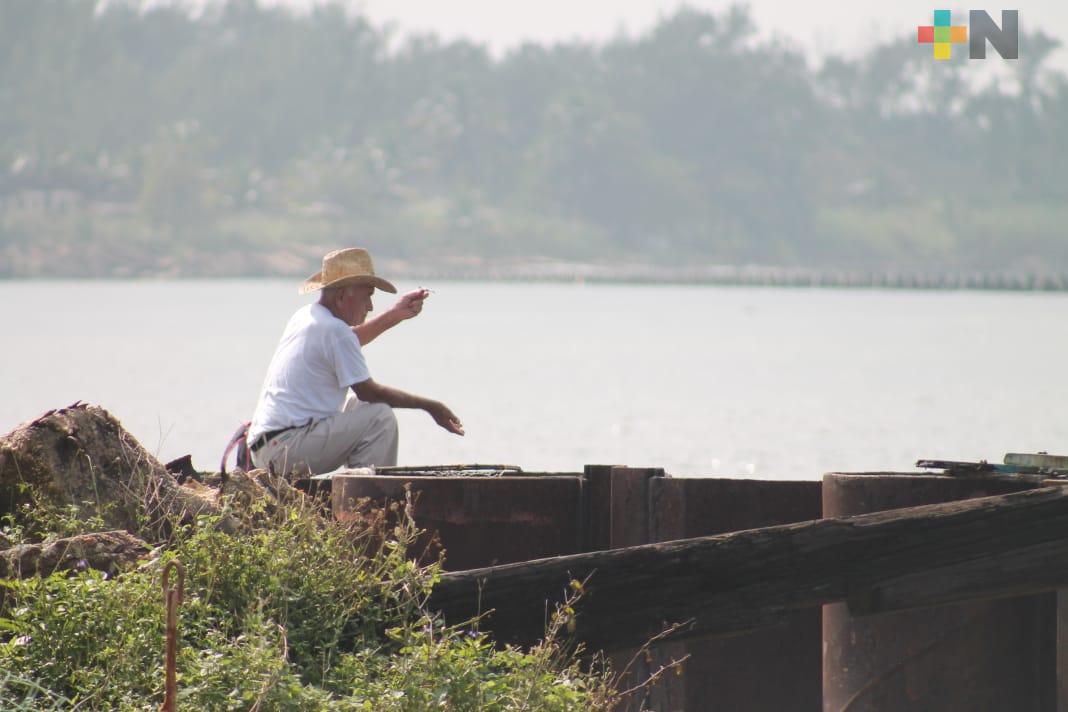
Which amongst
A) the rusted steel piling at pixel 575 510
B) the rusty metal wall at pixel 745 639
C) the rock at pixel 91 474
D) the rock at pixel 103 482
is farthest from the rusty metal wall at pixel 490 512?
the rock at pixel 91 474

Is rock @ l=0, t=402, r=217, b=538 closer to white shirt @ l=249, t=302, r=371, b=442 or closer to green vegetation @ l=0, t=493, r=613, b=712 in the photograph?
green vegetation @ l=0, t=493, r=613, b=712

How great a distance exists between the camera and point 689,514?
7.21 metres

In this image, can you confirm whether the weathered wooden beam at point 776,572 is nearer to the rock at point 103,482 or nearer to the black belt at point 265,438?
the rock at point 103,482

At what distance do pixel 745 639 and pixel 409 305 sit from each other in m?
3.32

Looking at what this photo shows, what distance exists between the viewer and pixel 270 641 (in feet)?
18.6

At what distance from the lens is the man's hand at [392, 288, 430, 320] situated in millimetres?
9812

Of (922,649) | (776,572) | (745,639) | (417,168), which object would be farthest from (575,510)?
(417,168)

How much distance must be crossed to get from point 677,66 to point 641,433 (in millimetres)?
161604

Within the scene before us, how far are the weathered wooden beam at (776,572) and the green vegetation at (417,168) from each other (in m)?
154

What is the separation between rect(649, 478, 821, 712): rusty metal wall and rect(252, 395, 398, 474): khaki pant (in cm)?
259

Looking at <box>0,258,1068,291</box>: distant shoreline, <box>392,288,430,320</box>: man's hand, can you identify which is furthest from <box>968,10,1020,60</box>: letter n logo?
<box>392,288,430,320</box>: man's hand

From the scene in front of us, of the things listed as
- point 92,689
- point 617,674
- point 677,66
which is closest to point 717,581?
point 617,674

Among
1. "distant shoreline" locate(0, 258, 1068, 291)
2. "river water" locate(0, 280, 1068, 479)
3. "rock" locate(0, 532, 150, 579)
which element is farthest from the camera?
"distant shoreline" locate(0, 258, 1068, 291)

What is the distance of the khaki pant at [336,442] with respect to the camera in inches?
368
